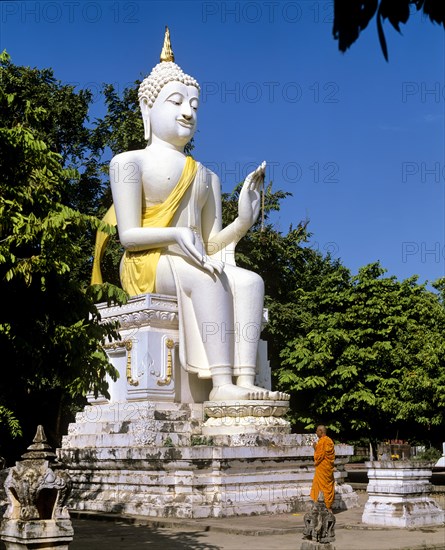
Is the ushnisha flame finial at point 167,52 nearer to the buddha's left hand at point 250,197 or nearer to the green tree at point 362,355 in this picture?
the buddha's left hand at point 250,197

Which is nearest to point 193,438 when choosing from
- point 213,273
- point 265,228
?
point 213,273

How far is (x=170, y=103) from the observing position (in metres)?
16.7

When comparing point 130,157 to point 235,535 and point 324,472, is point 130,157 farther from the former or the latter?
point 235,535

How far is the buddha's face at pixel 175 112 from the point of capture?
16672mm

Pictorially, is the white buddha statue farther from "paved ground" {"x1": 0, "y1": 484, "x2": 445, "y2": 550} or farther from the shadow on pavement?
the shadow on pavement

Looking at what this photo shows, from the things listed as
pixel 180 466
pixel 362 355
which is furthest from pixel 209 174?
pixel 362 355

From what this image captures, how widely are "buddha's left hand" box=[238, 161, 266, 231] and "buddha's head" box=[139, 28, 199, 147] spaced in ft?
5.47

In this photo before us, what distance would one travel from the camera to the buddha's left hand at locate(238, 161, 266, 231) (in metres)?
16.3

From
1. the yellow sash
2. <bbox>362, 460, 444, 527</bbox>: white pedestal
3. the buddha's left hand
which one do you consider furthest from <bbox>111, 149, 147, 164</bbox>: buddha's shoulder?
<bbox>362, 460, 444, 527</bbox>: white pedestal

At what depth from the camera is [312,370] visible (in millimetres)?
27594

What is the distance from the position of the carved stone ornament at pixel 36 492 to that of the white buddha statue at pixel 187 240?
22.2ft

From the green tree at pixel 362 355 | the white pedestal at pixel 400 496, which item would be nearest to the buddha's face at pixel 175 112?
the white pedestal at pixel 400 496

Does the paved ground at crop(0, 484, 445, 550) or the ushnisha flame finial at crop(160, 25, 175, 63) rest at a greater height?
the ushnisha flame finial at crop(160, 25, 175, 63)

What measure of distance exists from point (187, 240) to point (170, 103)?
3.19m
